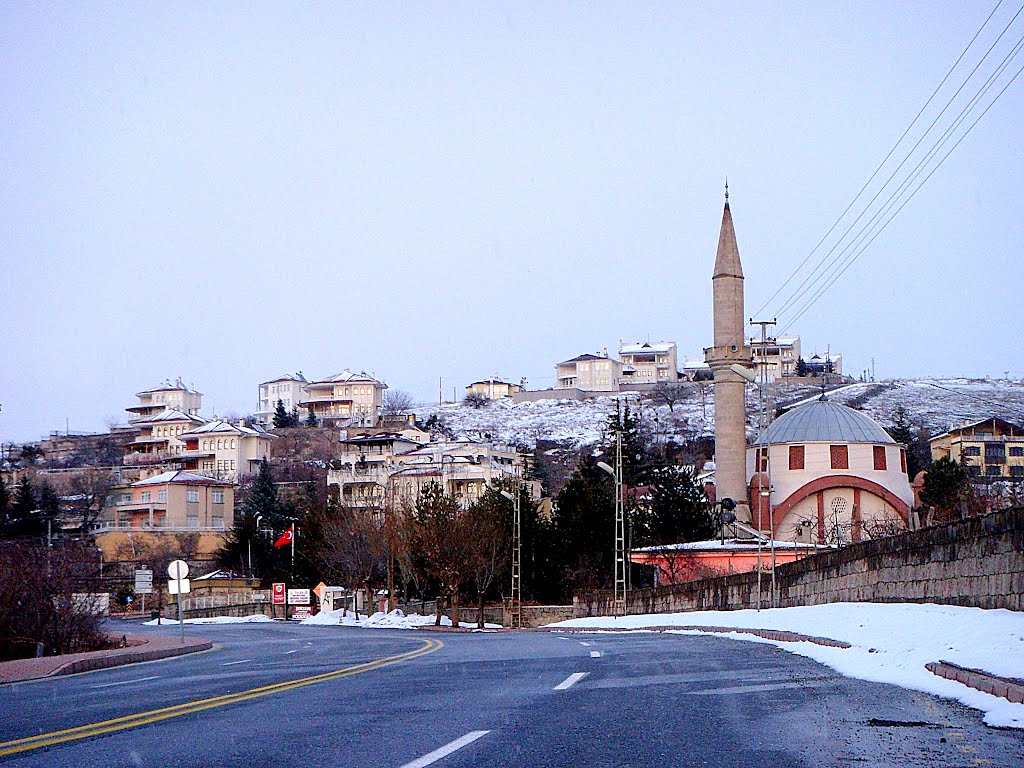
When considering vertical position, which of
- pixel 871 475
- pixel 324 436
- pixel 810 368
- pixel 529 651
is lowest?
pixel 529 651

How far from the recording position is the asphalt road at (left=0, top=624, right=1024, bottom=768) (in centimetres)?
771

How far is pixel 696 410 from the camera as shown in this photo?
160000 mm

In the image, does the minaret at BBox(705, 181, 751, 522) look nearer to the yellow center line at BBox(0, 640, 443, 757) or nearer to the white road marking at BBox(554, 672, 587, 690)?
the yellow center line at BBox(0, 640, 443, 757)

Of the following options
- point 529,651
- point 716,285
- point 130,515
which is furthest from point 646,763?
point 130,515

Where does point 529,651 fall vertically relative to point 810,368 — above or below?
below

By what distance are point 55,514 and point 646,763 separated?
94.2m

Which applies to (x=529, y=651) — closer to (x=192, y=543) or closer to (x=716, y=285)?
(x=716, y=285)

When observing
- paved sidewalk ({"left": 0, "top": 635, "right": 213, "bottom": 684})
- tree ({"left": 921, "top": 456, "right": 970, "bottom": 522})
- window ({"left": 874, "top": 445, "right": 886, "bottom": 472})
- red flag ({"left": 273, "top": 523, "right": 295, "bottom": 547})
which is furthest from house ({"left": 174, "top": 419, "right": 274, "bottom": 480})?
paved sidewalk ({"left": 0, "top": 635, "right": 213, "bottom": 684})

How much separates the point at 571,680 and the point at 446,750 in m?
5.72

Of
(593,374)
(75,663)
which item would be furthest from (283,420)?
(75,663)

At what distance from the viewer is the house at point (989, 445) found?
4038 inches

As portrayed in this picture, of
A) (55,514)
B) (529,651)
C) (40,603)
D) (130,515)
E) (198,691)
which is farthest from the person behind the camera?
(130,515)

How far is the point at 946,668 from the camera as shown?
1238 cm

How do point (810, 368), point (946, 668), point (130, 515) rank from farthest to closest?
point (810, 368) < point (130, 515) < point (946, 668)
